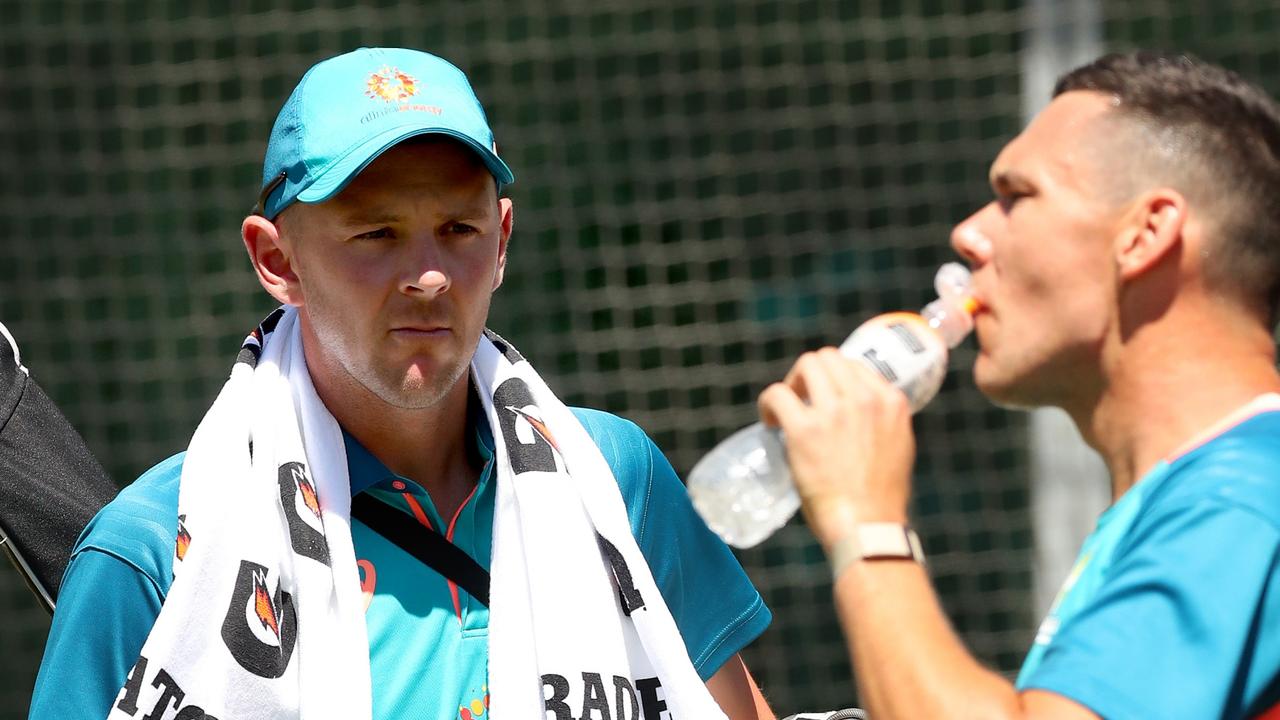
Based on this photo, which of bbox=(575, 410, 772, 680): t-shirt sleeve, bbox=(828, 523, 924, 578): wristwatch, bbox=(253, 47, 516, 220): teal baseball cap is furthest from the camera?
bbox=(575, 410, 772, 680): t-shirt sleeve

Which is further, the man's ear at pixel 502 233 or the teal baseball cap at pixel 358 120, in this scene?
the man's ear at pixel 502 233

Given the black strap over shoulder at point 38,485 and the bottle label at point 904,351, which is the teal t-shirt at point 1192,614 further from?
the black strap over shoulder at point 38,485

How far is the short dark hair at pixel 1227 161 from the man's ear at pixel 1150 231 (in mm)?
27

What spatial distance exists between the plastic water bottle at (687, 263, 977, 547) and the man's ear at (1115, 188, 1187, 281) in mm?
189

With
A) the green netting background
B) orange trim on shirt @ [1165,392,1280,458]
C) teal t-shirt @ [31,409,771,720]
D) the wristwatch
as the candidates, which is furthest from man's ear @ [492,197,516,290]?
the green netting background

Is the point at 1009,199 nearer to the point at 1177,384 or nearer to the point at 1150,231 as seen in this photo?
the point at 1150,231

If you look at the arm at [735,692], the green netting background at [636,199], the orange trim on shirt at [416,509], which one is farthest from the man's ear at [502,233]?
the green netting background at [636,199]

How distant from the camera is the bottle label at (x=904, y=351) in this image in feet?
6.37

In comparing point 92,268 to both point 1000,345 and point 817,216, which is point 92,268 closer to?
point 817,216

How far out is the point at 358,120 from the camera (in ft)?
7.96

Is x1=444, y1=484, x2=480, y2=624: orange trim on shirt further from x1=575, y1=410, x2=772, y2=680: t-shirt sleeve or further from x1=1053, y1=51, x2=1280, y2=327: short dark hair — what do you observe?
x1=1053, y1=51, x2=1280, y2=327: short dark hair

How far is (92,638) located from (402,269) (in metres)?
0.67

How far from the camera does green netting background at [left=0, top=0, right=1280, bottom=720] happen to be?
6.55m

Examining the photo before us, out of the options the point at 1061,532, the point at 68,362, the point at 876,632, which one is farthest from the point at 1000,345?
the point at 68,362
